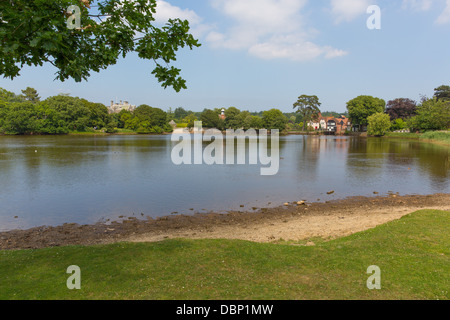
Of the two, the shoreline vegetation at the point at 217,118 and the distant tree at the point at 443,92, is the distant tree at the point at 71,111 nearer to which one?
the shoreline vegetation at the point at 217,118

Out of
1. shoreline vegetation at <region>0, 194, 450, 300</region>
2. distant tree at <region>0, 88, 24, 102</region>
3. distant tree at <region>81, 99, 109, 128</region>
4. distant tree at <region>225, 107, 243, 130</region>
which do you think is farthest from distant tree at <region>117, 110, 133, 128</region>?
shoreline vegetation at <region>0, 194, 450, 300</region>

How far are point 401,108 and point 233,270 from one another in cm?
14287

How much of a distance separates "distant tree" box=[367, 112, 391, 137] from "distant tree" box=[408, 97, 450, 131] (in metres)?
9.24

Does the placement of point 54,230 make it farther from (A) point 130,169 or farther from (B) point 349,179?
(B) point 349,179

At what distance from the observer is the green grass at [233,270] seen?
6016mm

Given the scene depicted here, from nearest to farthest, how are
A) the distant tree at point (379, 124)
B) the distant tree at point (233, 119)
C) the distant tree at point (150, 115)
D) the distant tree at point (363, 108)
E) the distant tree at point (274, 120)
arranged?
the distant tree at point (379, 124)
the distant tree at point (363, 108)
the distant tree at point (150, 115)
the distant tree at point (274, 120)
the distant tree at point (233, 119)

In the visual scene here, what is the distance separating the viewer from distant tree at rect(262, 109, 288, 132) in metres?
160

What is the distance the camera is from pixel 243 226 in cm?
1614

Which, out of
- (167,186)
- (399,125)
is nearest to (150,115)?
(399,125)

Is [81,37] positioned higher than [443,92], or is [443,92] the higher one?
[443,92]

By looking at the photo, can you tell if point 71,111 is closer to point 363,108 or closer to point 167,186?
point 167,186

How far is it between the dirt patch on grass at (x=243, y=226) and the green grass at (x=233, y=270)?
170 inches

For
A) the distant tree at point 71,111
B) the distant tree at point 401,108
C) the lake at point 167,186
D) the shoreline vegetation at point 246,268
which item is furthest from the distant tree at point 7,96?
the distant tree at point 401,108

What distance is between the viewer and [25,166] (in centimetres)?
3591
